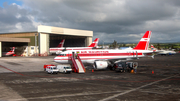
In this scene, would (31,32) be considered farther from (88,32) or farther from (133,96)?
(133,96)

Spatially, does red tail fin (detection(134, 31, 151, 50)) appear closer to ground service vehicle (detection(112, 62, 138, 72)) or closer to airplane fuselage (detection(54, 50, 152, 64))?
airplane fuselage (detection(54, 50, 152, 64))

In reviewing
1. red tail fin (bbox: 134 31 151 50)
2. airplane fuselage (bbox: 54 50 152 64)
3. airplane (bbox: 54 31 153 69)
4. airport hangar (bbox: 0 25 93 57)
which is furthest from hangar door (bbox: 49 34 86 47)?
airplane fuselage (bbox: 54 50 152 64)

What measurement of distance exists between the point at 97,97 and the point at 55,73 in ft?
55.2

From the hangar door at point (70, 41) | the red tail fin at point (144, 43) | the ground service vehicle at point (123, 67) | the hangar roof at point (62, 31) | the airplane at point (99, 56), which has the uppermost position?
the hangar roof at point (62, 31)

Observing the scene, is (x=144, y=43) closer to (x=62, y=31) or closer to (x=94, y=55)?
(x=94, y=55)

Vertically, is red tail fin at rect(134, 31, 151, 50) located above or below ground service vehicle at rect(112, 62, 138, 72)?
above

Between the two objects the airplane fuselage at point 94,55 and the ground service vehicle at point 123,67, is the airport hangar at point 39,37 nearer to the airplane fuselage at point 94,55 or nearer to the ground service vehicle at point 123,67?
the airplane fuselage at point 94,55

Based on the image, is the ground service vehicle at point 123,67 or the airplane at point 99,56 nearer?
the ground service vehicle at point 123,67

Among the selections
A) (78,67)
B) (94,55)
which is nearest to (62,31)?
(94,55)

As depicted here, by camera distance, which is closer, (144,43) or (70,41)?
(144,43)

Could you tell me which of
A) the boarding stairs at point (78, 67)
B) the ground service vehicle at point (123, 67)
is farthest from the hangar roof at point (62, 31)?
the ground service vehicle at point (123, 67)

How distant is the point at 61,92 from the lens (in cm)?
1730

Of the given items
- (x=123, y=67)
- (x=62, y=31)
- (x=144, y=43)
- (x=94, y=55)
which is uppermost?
(x=62, y=31)

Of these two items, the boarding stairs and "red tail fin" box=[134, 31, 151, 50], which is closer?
the boarding stairs
